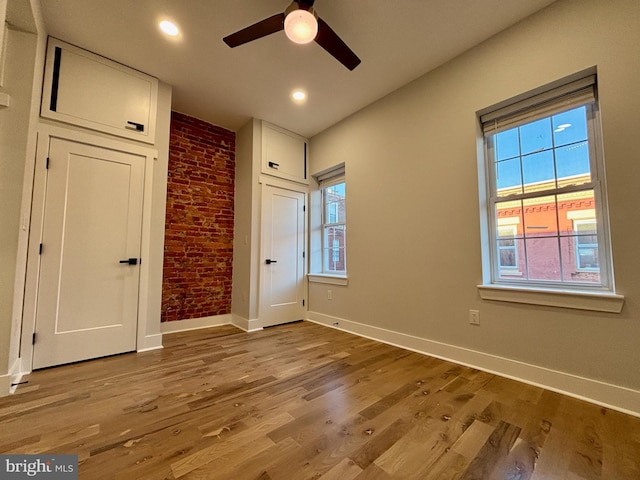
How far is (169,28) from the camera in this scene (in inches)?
90.4

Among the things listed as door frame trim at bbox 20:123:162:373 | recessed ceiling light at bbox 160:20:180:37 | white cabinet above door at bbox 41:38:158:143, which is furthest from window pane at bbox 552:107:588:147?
door frame trim at bbox 20:123:162:373

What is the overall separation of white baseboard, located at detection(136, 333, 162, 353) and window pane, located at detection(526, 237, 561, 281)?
359 cm

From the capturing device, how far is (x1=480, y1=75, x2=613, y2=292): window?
1958 mm

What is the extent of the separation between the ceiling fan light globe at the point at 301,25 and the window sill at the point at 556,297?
2369mm

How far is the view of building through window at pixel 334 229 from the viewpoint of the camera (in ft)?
13.2

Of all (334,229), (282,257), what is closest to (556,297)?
(334,229)

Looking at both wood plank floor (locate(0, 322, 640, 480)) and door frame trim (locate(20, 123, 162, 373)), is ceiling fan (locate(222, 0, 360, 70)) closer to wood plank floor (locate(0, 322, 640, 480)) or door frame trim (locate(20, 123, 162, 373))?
door frame trim (locate(20, 123, 162, 373))

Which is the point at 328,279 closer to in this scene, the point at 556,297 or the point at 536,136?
the point at 556,297

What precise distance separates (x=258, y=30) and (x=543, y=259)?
9.21 ft

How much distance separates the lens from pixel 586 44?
1.90 metres

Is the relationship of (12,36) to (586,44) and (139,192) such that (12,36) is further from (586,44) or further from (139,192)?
(586,44)

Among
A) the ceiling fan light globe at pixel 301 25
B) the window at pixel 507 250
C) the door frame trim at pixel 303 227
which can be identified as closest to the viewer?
the ceiling fan light globe at pixel 301 25

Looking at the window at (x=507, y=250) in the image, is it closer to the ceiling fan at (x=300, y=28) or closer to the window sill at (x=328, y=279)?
the window sill at (x=328, y=279)

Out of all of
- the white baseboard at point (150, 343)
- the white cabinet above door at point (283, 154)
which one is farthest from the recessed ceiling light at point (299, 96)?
the white baseboard at point (150, 343)
